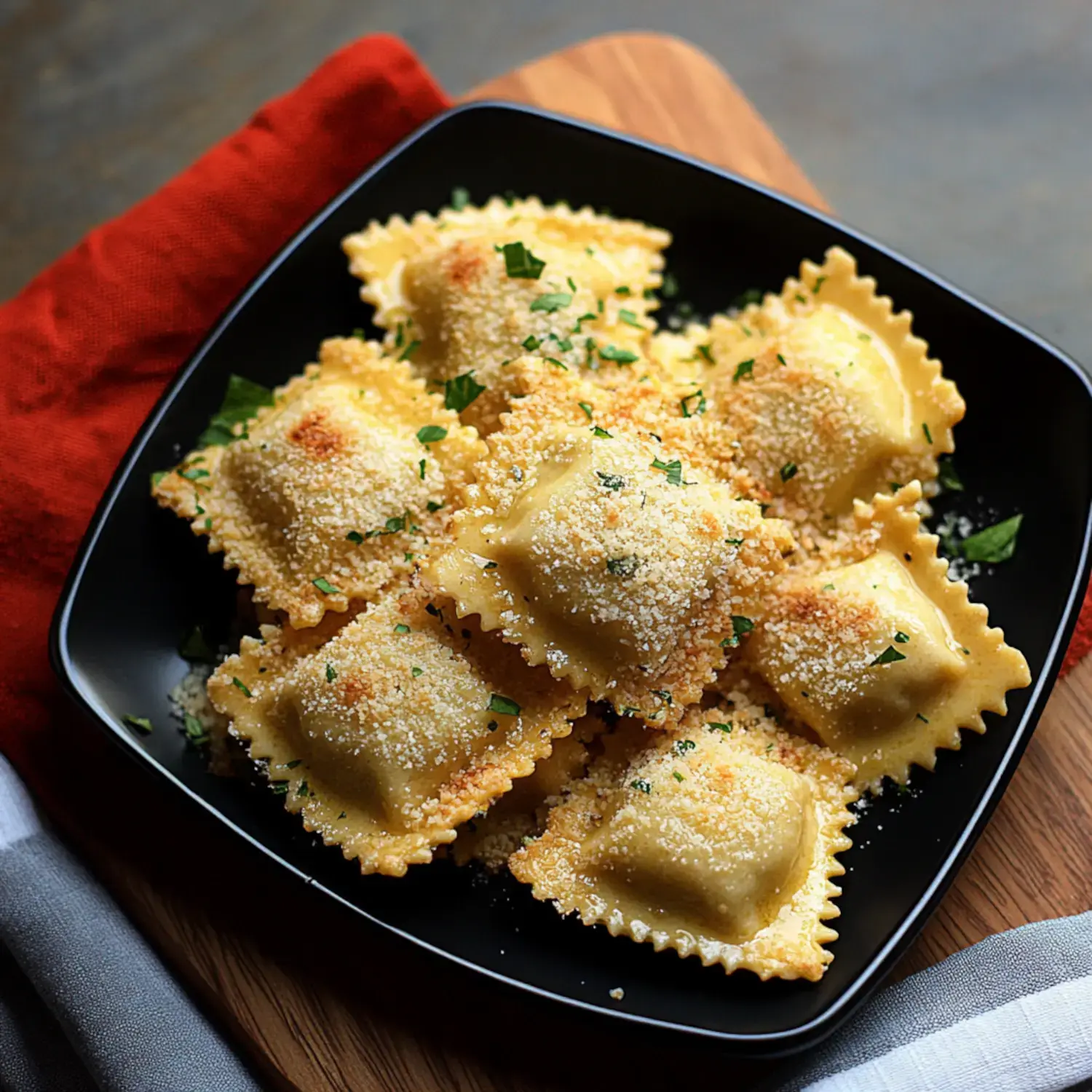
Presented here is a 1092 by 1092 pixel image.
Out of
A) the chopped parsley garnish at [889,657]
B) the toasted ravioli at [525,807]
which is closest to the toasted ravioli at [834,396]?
the chopped parsley garnish at [889,657]

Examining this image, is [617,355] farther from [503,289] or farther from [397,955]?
[397,955]

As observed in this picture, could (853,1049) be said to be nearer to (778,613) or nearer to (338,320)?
(778,613)

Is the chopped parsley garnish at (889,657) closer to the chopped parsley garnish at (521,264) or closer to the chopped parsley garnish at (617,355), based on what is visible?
the chopped parsley garnish at (617,355)

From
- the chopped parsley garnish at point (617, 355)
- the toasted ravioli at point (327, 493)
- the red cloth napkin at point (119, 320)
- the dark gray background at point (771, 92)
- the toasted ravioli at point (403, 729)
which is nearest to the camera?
the toasted ravioli at point (403, 729)

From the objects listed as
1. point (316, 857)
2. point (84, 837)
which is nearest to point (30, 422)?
point (84, 837)

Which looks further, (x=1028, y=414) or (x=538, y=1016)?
(x=1028, y=414)

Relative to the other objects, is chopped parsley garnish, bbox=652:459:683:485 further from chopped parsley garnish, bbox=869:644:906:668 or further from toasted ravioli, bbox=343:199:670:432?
chopped parsley garnish, bbox=869:644:906:668

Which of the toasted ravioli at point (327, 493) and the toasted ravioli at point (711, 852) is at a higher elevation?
the toasted ravioli at point (327, 493)
